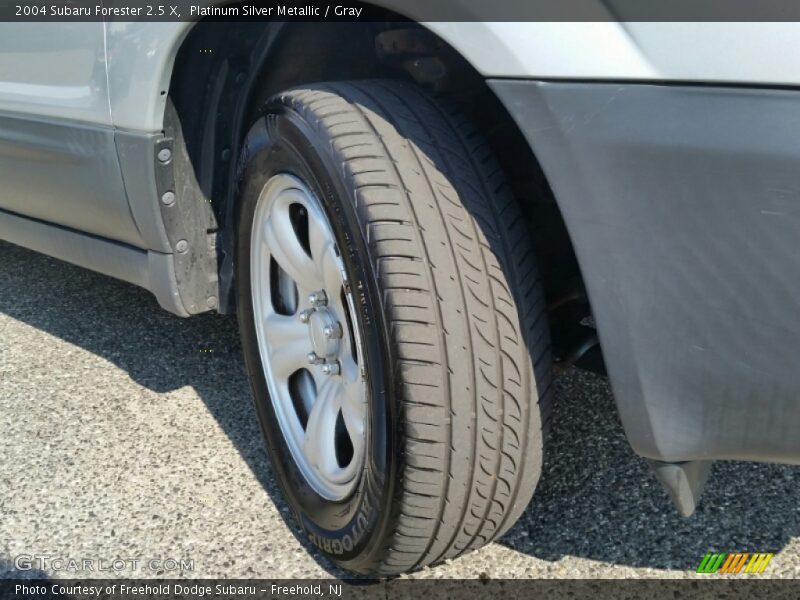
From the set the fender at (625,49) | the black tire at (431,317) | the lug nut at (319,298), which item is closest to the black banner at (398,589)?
the black tire at (431,317)

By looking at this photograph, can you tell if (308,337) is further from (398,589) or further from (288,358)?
(398,589)

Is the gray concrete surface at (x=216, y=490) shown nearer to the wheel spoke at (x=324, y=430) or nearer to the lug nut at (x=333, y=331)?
the wheel spoke at (x=324, y=430)

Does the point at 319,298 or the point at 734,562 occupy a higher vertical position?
the point at 319,298

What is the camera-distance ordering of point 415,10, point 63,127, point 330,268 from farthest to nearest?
point 63,127, point 330,268, point 415,10

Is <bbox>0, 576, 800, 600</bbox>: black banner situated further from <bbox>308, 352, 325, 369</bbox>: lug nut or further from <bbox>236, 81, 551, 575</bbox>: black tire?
<bbox>308, 352, 325, 369</bbox>: lug nut

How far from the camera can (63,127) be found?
2152 millimetres

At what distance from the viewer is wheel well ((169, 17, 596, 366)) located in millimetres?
1661

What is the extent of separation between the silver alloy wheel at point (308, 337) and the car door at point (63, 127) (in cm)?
42

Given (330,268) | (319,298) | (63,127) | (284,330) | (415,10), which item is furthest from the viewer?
(63,127)

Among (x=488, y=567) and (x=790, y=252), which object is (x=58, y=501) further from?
(x=790, y=252)

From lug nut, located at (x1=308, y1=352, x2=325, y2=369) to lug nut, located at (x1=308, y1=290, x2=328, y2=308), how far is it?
109 millimetres

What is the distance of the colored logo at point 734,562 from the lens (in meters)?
1.72

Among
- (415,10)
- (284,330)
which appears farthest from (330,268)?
(415,10)

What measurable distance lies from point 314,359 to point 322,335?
0.09 m
